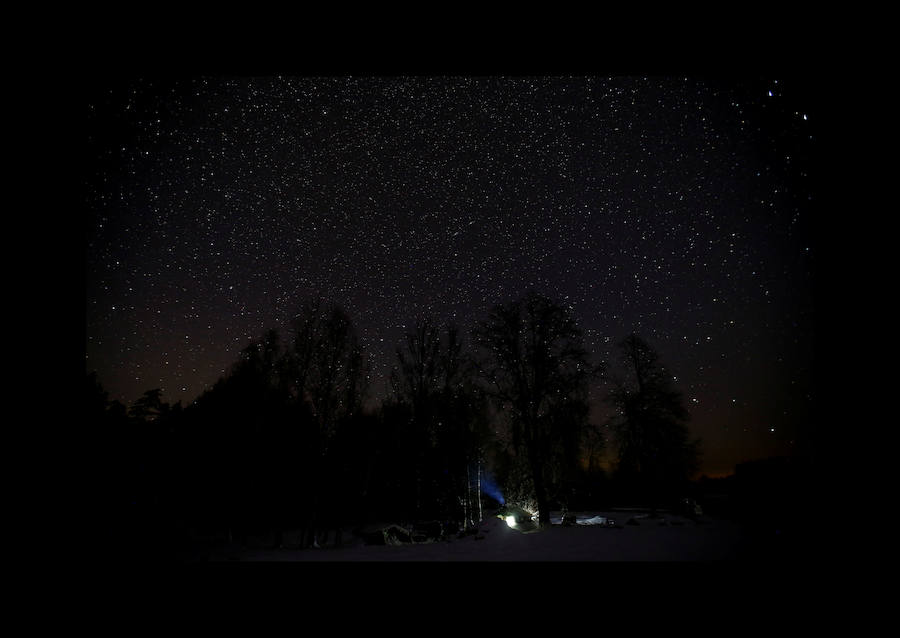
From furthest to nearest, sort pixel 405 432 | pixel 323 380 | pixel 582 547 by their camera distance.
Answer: pixel 405 432
pixel 323 380
pixel 582 547

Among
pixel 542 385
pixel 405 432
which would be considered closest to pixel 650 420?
pixel 542 385

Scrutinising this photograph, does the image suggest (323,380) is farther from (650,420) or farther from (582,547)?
(650,420)

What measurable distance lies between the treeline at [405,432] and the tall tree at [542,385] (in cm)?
3

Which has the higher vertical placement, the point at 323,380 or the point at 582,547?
the point at 323,380

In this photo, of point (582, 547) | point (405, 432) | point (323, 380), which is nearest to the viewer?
point (582, 547)

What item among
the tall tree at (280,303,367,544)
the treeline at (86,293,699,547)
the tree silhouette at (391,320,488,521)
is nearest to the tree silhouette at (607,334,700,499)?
the treeline at (86,293,699,547)

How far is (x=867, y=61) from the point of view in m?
1.35

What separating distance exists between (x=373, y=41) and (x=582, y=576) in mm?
2028

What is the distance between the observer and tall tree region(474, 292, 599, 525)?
10883 millimetres

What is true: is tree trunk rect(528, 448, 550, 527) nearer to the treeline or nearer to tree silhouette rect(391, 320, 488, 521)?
the treeline

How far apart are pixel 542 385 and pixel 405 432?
14.4ft

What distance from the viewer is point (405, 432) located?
12.2 metres

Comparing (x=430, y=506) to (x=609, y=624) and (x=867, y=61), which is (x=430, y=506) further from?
(x=867, y=61)

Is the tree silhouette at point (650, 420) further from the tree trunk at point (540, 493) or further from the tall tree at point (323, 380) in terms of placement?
the tall tree at point (323, 380)
